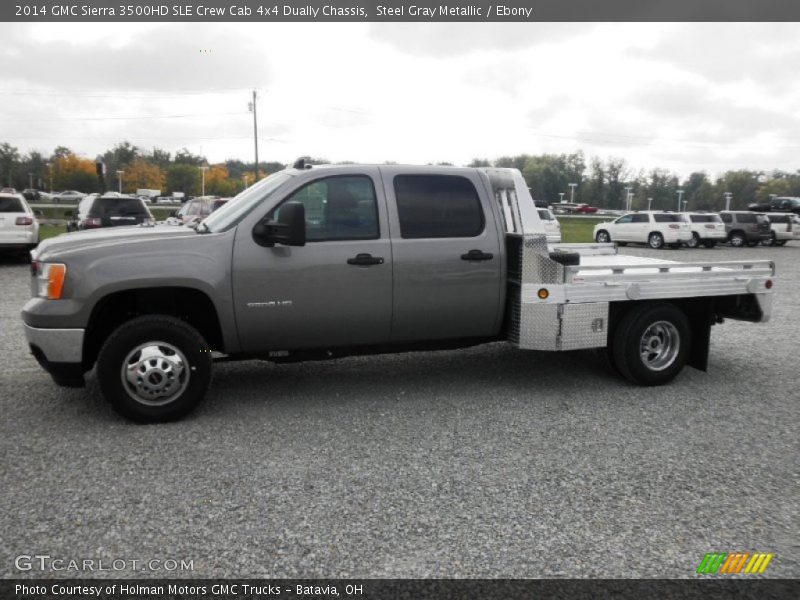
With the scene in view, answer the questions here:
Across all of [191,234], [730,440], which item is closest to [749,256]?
[730,440]

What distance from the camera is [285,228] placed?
487cm

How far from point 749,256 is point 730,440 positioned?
24.1 meters

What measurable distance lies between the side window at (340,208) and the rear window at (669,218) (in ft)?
86.1

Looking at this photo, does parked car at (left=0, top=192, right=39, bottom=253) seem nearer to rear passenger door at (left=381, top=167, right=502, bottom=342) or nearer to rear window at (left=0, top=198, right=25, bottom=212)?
rear window at (left=0, top=198, right=25, bottom=212)

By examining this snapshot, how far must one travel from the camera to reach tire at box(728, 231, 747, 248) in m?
30.7

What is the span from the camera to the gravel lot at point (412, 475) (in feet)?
10.4

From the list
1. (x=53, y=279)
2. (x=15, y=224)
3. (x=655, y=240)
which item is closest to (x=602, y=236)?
(x=655, y=240)

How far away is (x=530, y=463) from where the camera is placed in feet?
14.0

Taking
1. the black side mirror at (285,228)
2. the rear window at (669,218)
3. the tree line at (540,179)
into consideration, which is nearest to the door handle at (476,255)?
the black side mirror at (285,228)

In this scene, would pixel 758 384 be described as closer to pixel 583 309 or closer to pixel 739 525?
pixel 583 309

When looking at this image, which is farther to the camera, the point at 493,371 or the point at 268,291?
the point at 493,371

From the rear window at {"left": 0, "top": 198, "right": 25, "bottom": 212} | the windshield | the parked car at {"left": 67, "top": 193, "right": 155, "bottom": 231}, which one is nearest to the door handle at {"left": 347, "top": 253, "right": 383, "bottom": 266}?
the windshield

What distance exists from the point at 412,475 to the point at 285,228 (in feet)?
6.60

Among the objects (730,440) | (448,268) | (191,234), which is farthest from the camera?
(448,268)
